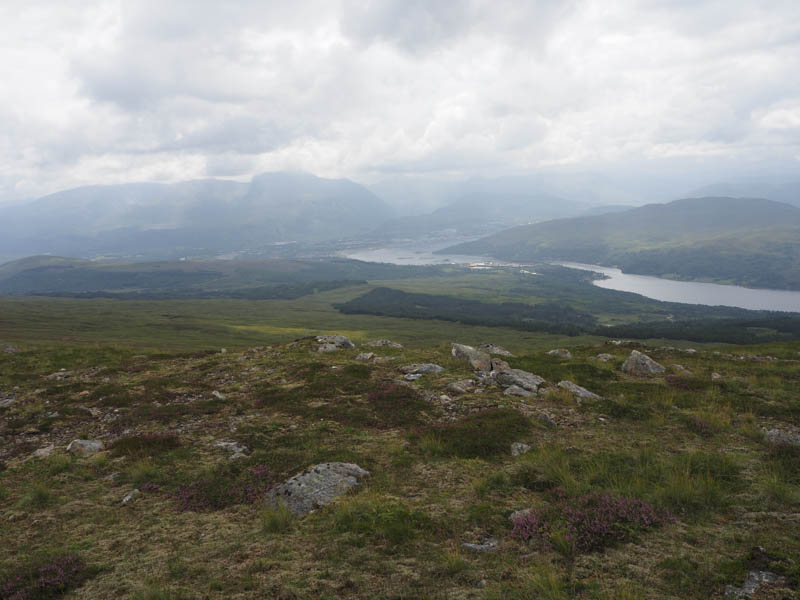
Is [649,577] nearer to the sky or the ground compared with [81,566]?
nearer to the sky

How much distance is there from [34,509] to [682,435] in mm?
22395

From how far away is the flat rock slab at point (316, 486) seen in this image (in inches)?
443

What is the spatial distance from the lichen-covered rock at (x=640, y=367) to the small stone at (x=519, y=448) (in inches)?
613

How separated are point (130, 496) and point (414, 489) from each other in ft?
30.0

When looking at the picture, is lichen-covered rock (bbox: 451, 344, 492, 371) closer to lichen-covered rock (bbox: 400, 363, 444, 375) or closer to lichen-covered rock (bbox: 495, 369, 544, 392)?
lichen-covered rock (bbox: 400, 363, 444, 375)

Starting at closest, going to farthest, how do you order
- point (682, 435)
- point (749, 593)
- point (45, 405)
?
point (749, 593) < point (682, 435) < point (45, 405)

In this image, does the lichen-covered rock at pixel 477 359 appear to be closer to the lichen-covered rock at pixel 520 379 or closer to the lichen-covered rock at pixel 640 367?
the lichen-covered rock at pixel 520 379

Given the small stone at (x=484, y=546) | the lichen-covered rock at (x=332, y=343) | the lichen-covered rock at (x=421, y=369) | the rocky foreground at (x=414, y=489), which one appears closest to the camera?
the rocky foreground at (x=414, y=489)

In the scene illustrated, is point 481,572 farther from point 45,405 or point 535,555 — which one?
point 45,405

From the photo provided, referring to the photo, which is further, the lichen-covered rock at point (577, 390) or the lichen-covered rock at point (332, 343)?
the lichen-covered rock at point (332, 343)

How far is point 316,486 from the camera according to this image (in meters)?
11.9

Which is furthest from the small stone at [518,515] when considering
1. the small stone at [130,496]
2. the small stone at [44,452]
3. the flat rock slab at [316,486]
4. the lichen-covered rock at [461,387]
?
the small stone at [44,452]

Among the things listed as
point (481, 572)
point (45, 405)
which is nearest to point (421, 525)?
point (481, 572)

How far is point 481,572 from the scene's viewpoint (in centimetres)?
780
